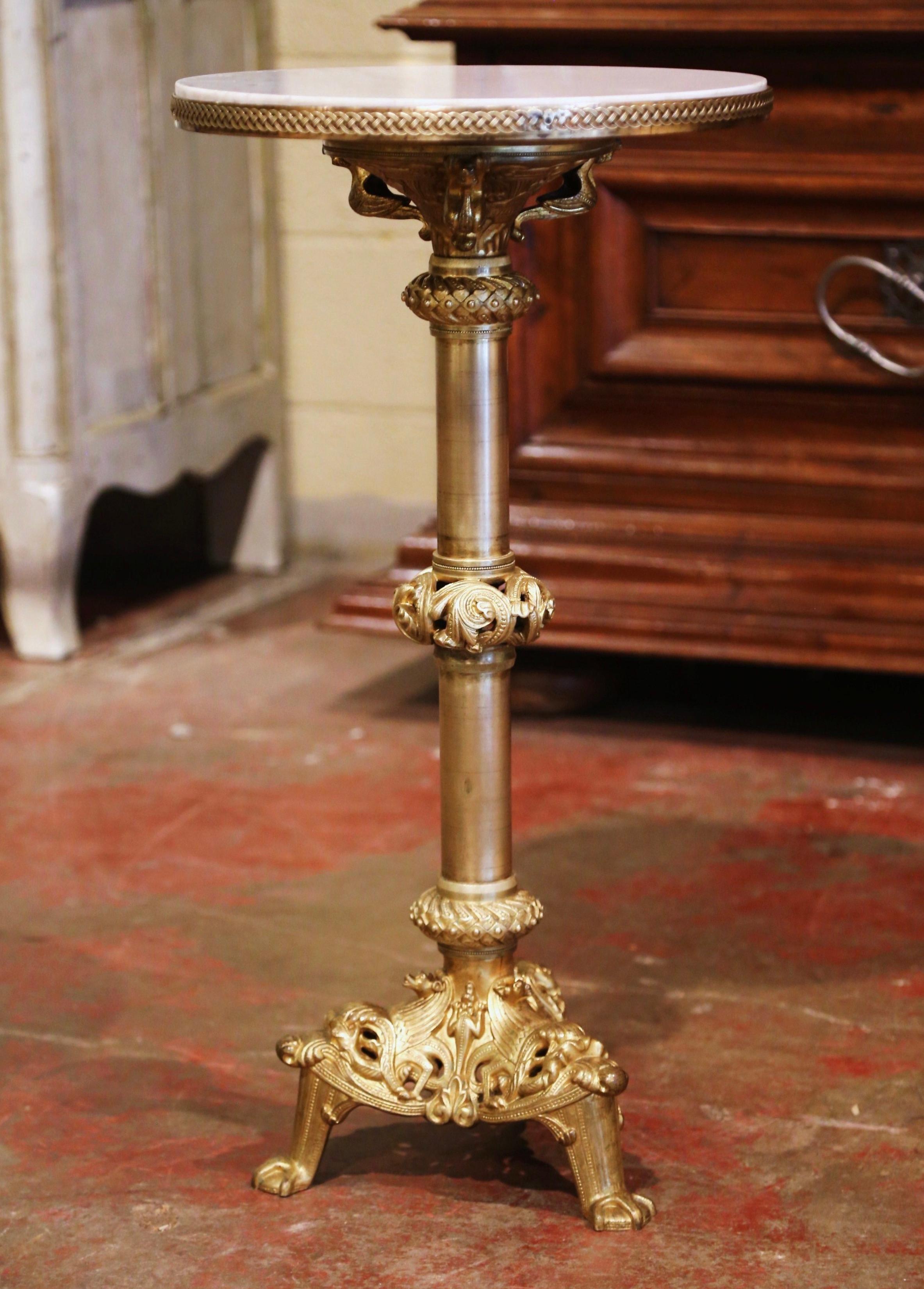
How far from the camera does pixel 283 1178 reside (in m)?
1.65

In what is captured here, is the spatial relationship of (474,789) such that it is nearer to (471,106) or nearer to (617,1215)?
(617,1215)

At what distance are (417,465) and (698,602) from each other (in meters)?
1.24

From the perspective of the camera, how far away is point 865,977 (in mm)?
2076

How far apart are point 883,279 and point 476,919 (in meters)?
1.40

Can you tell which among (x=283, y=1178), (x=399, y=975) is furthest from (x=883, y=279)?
(x=283, y=1178)

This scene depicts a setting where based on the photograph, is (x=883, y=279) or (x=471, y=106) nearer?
(x=471, y=106)

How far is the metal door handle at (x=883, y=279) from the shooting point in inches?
104

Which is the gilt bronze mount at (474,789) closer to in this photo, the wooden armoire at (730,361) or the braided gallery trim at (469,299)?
the braided gallery trim at (469,299)

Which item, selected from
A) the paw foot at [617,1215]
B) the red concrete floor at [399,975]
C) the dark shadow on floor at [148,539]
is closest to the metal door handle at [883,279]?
the red concrete floor at [399,975]

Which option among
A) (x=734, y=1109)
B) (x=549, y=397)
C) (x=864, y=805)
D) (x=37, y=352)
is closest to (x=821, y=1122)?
(x=734, y=1109)

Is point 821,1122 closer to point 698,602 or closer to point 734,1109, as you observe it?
point 734,1109

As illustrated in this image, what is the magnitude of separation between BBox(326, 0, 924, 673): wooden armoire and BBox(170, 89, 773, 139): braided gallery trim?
124 cm

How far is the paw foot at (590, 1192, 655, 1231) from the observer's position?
158cm

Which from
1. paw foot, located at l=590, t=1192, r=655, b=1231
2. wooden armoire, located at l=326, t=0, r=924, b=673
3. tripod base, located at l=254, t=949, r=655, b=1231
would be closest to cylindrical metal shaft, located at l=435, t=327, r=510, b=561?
tripod base, located at l=254, t=949, r=655, b=1231
